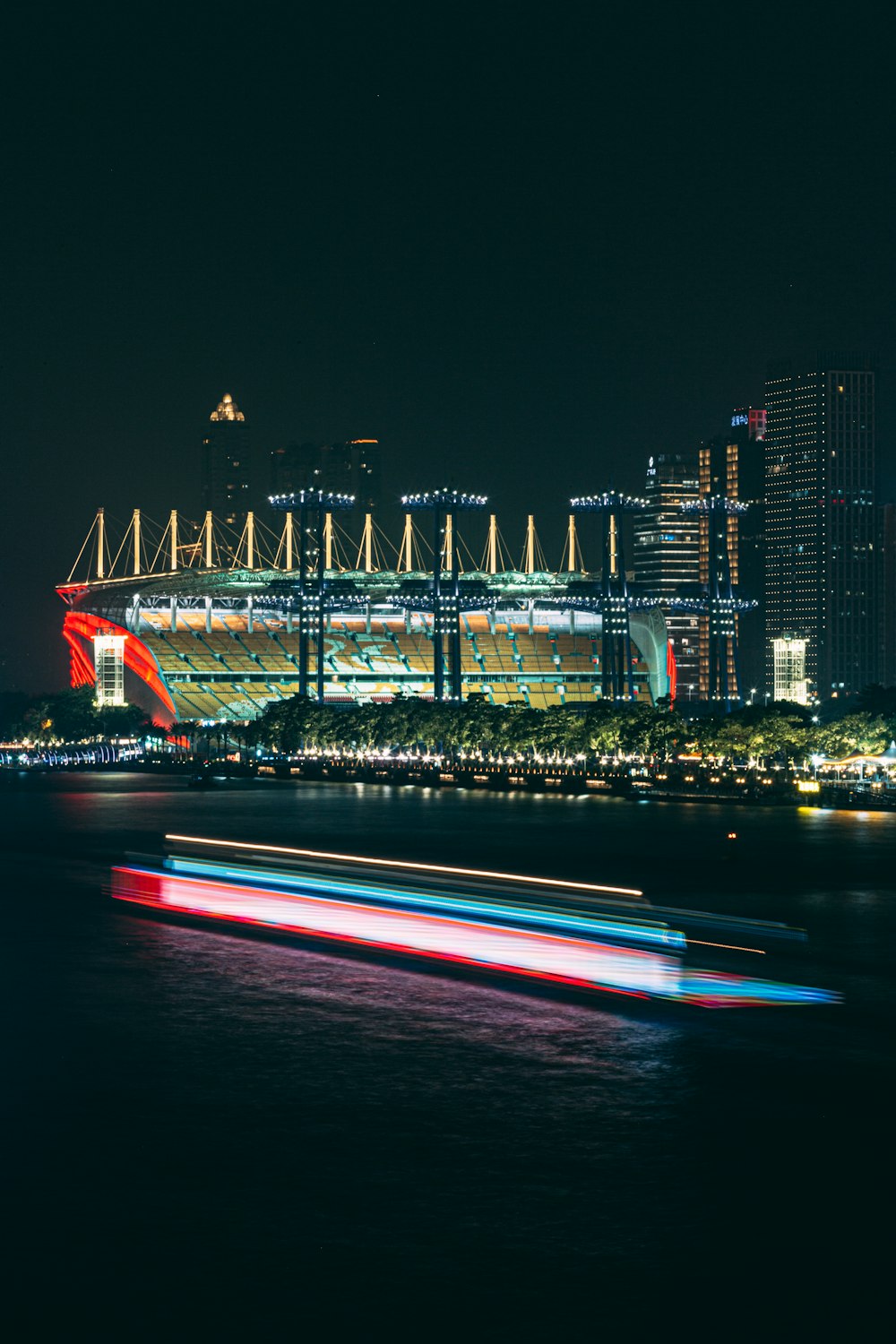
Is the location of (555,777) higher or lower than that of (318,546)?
lower

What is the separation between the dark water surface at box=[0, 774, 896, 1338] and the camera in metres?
Result: 14.5

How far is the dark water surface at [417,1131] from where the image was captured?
47.5 feet

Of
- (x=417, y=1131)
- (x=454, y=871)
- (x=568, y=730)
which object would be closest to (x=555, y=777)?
(x=568, y=730)

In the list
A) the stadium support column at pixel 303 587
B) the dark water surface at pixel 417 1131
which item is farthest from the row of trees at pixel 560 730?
the dark water surface at pixel 417 1131

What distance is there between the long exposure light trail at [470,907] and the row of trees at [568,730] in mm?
89686

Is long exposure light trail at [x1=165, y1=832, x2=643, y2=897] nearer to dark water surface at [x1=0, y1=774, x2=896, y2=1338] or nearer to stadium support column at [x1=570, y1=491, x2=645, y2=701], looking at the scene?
dark water surface at [x1=0, y1=774, x2=896, y2=1338]

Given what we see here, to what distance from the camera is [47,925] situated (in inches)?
1505

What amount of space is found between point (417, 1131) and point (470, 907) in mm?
12503

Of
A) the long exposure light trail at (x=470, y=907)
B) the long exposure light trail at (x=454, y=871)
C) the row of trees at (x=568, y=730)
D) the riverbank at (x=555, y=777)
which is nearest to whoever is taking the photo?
the long exposure light trail at (x=470, y=907)

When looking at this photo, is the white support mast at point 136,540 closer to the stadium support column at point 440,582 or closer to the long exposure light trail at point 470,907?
the stadium support column at point 440,582

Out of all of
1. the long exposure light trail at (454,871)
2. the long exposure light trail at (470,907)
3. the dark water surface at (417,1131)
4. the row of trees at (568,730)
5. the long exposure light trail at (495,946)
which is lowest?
the dark water surface at (417,1131)

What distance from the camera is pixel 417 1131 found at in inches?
749

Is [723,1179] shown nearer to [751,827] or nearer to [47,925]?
[47,925]

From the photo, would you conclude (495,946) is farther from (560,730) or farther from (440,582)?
(440,582)
